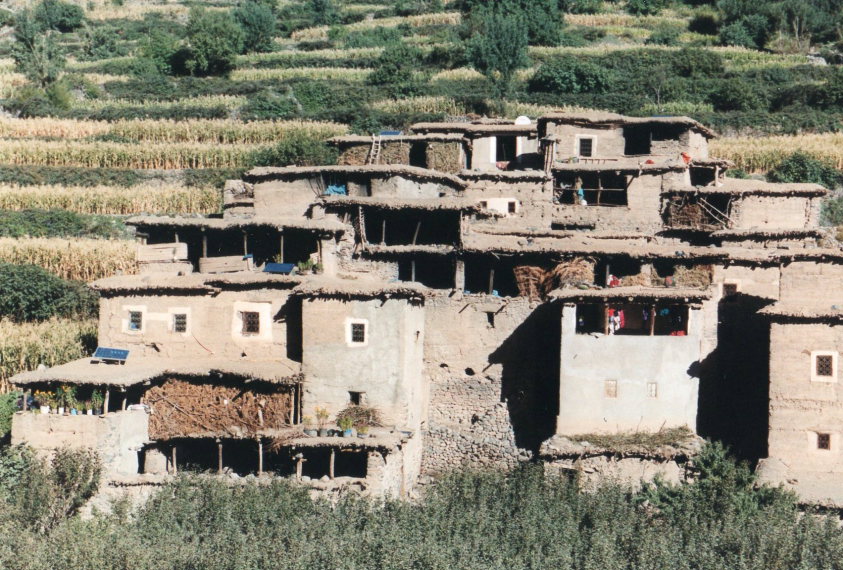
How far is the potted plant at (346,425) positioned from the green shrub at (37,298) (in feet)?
52.1

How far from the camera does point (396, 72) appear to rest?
260ft

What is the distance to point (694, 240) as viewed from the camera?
41.7m

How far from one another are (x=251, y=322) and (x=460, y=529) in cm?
978

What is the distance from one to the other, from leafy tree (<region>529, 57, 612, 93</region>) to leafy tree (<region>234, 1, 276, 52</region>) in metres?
30.0

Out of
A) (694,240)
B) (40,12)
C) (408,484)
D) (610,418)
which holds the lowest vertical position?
(408,484)

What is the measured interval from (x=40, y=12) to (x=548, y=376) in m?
87.5

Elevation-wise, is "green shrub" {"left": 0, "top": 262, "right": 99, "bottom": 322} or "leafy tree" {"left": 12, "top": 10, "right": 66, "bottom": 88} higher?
"leafy tree" {"left": 12, "top": 10, "right": 66, "bottom": 88}

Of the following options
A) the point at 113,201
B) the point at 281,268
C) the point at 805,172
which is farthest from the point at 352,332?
the point at 805,172

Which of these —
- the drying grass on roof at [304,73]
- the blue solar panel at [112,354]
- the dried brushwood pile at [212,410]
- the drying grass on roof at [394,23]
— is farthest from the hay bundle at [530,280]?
the drying grass on roof at [394,23]

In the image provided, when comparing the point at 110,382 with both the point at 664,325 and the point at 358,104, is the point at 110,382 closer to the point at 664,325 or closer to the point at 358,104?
the point at 664,325

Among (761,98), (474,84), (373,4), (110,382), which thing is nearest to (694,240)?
(110,382)

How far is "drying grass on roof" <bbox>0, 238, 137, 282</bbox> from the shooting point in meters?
50.1

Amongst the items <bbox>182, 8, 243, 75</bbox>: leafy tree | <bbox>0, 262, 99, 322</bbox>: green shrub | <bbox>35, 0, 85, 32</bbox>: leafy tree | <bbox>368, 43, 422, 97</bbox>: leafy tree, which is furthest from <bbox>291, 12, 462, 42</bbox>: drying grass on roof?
<bbox>0, 262, 99, 322</bbox>: green shrub

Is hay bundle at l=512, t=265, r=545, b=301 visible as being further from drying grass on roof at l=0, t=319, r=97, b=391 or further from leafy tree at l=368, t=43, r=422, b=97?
leafy tree at l=368, t=43, r=422, b=97
